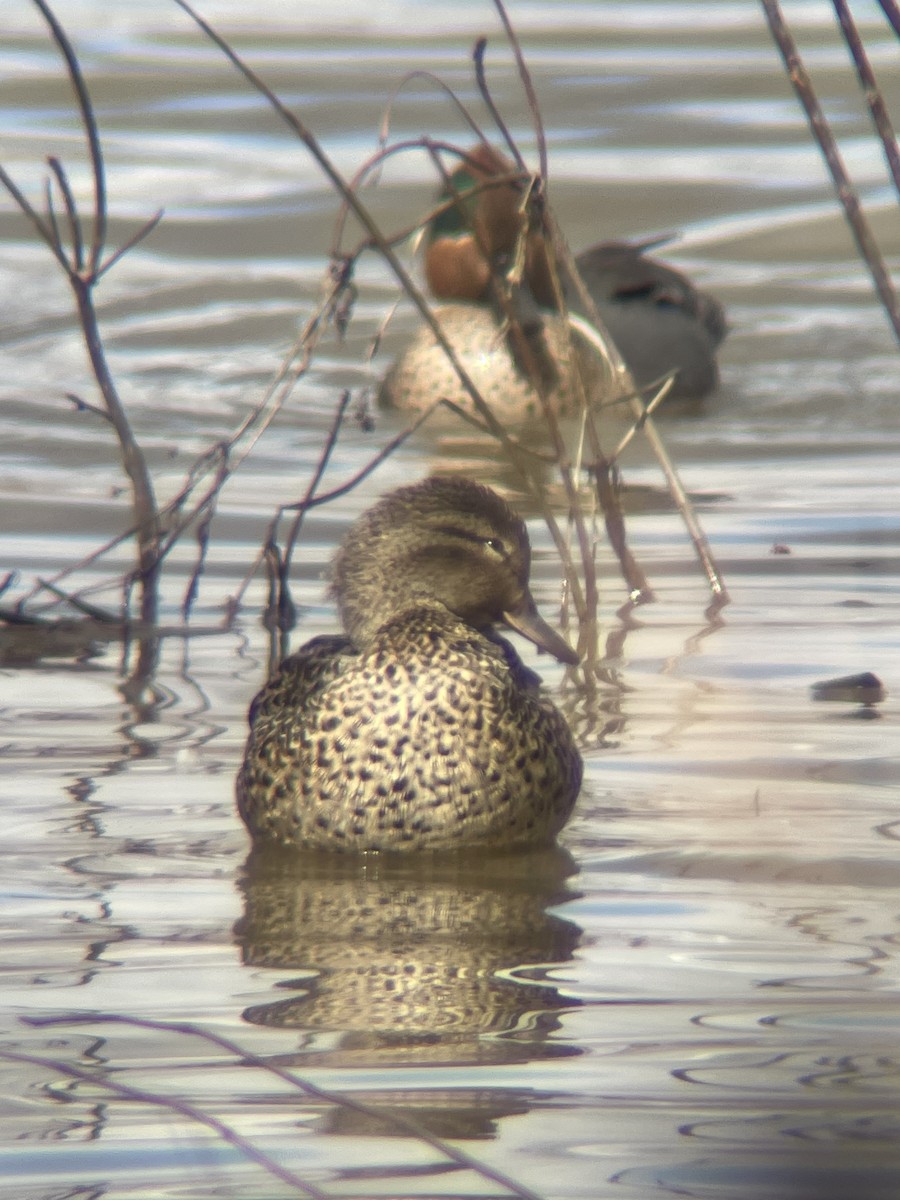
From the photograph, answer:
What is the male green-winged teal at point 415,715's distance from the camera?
4047 millimetres

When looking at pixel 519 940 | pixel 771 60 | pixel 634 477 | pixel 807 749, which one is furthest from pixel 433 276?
pixel 519 940

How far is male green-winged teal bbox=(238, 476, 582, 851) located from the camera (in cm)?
405

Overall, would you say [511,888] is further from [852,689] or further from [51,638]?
[51,638]

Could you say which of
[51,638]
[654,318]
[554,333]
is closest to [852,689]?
[51,638]

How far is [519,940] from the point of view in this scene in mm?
3660

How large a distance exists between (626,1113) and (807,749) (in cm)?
202

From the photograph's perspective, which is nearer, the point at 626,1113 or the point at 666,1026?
the point at 626,1113

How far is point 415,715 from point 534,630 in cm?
53

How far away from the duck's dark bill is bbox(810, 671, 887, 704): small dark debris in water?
97 centimetres

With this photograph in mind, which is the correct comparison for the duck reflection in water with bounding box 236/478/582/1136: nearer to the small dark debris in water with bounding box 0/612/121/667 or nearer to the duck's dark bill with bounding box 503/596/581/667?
the duck's dark bill with bounding box 503/596/581/667

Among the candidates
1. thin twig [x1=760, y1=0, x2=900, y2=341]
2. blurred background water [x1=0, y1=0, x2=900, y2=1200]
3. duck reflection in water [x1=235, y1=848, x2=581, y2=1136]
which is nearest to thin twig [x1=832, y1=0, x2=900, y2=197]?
thin twig [x1=760, y1=0, x2=900, y2=341]

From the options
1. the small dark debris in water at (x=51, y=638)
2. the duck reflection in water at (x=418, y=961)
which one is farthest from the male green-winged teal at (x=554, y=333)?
the duck reflection in water at (x=418, y=961)

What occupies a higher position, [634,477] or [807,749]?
[634,477]

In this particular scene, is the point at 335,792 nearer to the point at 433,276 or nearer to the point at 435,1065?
the point at 435,1065
